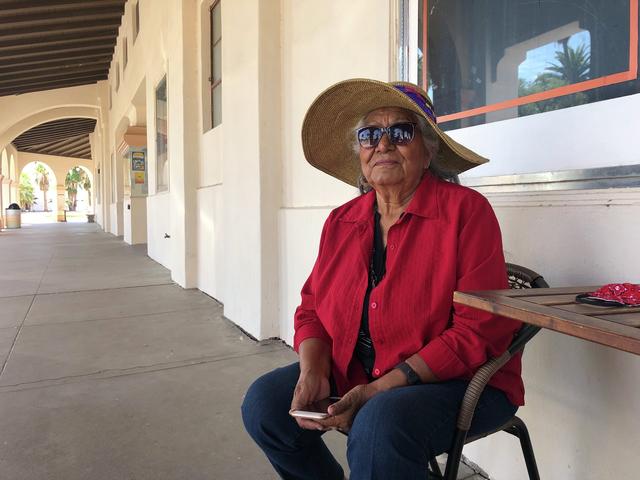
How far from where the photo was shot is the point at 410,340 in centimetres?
144

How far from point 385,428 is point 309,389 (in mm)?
389

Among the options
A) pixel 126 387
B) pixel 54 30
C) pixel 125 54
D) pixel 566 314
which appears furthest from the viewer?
pixel 125 54

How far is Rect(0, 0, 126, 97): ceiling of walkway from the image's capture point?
35.3ft

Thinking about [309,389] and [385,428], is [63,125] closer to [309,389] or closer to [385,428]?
[309,389]

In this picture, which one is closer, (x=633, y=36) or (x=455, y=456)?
(x=455, y=456)

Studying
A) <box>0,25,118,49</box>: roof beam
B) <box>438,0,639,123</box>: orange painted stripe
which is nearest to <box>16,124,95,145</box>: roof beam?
<box>0,25,118,49</box>: roof beam

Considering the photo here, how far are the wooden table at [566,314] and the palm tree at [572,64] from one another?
80 cm

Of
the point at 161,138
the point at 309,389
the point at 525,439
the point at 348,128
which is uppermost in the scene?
the point at 161,138

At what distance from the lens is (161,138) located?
8047mm

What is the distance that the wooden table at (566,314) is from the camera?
2.80ft

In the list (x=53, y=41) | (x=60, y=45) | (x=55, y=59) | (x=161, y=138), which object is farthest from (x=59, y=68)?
(x=161, y=138)

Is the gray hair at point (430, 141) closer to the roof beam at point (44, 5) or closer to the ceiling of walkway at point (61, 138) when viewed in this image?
the roof beam at point (44, 5)

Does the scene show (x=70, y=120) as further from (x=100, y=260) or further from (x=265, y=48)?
(x=265, y=48)

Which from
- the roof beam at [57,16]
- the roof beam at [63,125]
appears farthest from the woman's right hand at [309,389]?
the roof beam at [63,125]
